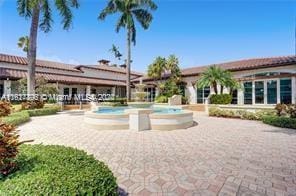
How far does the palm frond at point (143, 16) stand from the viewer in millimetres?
28969

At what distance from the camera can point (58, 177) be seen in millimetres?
3240

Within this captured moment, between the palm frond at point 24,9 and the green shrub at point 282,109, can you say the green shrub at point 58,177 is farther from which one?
the palm frond at point 24,9

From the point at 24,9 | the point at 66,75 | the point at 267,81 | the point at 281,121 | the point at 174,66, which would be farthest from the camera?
the point at 66,75

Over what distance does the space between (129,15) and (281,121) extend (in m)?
22.4

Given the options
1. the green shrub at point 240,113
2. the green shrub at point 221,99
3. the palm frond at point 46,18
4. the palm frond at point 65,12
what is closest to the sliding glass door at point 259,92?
the green shrub at point 221,99

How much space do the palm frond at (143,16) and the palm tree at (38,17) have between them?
9.77m

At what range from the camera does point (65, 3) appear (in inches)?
806

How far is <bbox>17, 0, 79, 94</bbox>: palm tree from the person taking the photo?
19812 mm

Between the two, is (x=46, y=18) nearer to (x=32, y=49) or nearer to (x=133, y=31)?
(x=32, y=49)

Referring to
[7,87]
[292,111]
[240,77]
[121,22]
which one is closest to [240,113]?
[292,111]

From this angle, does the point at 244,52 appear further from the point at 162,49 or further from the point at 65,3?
the point at 65,3

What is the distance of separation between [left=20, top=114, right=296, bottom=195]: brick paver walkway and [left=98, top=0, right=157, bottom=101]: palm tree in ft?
65.4

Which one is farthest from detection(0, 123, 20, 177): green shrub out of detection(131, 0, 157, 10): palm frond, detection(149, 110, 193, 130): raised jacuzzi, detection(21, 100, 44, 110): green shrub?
detection(131, 0, 157, 10): palm frond

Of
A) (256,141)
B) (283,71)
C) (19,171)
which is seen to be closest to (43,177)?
(19,171)
